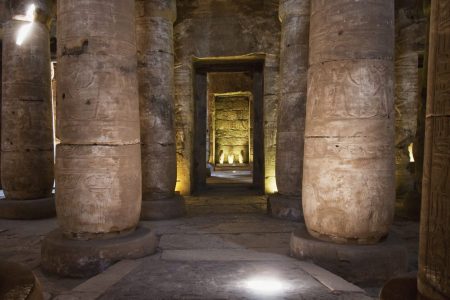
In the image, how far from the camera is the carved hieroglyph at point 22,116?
740 cm

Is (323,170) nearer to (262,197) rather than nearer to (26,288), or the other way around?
(26,288)

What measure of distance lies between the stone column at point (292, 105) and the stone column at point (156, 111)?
211cm

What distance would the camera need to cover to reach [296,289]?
335 centimetres

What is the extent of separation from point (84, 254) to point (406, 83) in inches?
364

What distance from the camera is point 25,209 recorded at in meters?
7.19

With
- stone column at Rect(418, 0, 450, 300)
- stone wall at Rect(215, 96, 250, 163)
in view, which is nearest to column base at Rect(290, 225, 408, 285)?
stone column at Rect(418, 0, 450, 300)

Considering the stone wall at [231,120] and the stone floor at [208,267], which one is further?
the stone wall at [231,120]

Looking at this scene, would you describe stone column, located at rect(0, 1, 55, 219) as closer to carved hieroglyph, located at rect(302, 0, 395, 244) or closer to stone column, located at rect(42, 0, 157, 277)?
stone column, located at rect(42, 0, 157, 277)

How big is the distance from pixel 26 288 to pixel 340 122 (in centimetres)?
327

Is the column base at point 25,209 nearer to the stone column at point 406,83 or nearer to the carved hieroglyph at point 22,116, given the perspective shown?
the carved hieroglyph at point 22,116

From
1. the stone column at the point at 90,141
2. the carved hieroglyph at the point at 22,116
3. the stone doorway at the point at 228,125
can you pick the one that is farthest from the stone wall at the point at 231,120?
the stone column at the point at 90,141

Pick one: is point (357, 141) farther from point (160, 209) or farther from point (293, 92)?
point (160, 209)

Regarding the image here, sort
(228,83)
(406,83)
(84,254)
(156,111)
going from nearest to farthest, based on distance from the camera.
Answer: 1. (84,254)
2. (156,111)
3. (406,83)
4. (228,83)

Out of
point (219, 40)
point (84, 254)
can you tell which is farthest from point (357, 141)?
point (219, 40)
